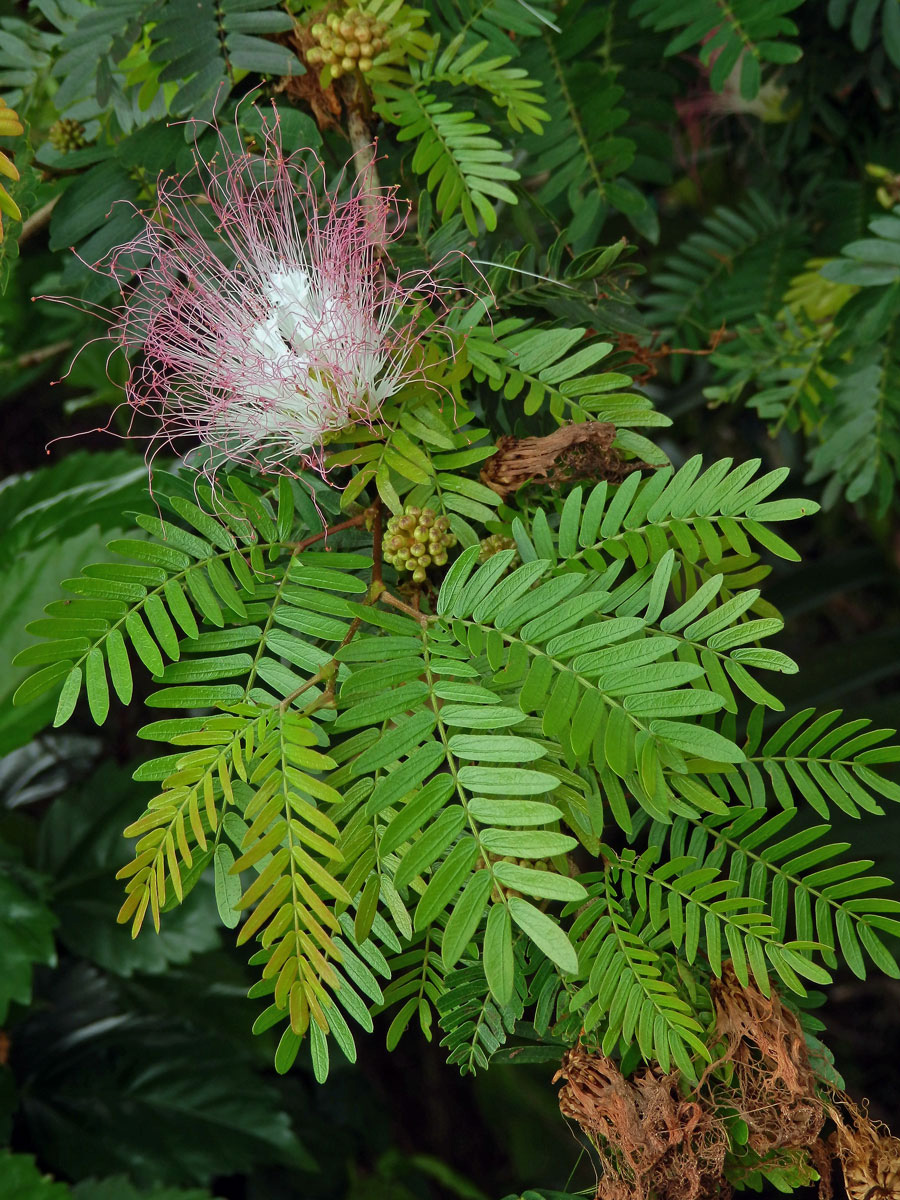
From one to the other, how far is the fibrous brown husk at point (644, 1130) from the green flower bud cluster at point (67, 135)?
2.03ft

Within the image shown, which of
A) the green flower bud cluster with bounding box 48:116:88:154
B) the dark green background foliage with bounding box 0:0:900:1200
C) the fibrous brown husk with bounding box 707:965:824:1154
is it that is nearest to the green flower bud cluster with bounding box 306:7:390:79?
the dark green background foliage with bounding box 0:0:900:1200

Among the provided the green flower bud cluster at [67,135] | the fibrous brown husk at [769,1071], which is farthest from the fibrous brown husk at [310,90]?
the fibrous brown husk at [769,1071]

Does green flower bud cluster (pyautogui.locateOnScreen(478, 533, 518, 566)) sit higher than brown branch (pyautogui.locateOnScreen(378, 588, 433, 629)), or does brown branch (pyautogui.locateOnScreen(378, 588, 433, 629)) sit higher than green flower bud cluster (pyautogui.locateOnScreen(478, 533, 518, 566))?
green flower bud cluster (pyautogui.locateOnScreen(478, 533, 518, 566))

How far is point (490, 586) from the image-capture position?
0.41 meters

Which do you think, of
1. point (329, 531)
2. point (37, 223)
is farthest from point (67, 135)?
point (329, 531)

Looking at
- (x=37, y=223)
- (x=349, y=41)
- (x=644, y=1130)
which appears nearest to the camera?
(x=644, y=1130)

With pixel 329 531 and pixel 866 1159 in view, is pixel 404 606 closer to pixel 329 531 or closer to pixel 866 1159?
pixel 329 531

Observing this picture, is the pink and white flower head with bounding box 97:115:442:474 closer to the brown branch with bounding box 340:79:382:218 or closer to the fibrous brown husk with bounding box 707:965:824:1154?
the brown branch with bounding box 340:79:382:218

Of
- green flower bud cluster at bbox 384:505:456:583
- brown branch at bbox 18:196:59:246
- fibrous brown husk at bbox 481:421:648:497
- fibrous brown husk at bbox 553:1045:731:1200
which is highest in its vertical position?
fibrous brown husk at bbox 481:421:648:497

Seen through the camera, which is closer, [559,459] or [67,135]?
[559,459]

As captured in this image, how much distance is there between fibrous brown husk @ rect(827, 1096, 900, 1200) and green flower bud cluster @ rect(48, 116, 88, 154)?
693mm

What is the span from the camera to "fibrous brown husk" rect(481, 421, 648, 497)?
463 millimetres

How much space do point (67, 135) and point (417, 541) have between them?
1.34ft

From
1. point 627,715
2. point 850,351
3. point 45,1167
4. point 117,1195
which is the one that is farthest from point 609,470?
point 45,1167
